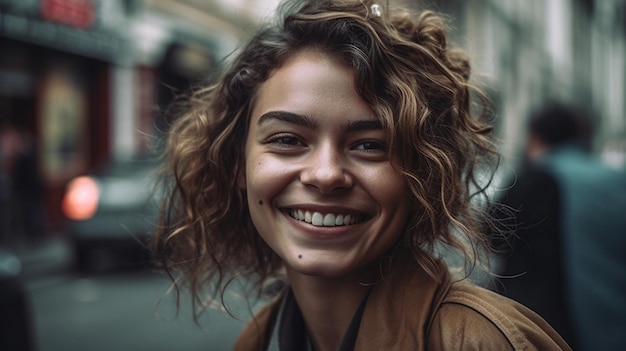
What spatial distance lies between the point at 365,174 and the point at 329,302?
14.4 inches

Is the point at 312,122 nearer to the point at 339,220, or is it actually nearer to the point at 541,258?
the point at 339,220

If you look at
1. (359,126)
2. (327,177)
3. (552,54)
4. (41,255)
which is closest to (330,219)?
(327,177)

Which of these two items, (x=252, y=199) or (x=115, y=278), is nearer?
(x=252, y=199)

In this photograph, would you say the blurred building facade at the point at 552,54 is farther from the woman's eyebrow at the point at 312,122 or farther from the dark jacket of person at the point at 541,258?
the dark jacket of person at the point at 541,258

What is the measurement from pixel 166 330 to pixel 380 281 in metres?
5.79

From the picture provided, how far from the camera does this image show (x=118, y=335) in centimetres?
718

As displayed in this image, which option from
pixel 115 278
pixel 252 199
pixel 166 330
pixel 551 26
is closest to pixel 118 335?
pixel 166 330

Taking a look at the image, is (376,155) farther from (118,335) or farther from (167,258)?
(118,335)

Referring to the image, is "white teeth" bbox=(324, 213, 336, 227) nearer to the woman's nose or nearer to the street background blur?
the woman's nose

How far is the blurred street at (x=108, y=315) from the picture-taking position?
688cm

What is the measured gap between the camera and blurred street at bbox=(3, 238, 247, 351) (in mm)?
6875

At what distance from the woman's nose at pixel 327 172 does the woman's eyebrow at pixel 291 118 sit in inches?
2.5

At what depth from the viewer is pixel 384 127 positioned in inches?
72.1

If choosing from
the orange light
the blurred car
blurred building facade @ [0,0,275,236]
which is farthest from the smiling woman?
blurred building facade @ [0,0,275,236]
